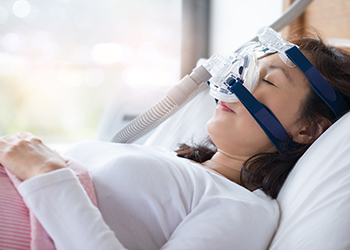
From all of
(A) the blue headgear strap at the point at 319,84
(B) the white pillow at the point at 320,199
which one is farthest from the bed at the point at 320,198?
(A) the blue headgear strap at the point at 319,84

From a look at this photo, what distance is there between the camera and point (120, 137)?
1.54 metres

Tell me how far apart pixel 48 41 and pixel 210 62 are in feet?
6.62

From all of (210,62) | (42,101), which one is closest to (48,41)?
(42,101)

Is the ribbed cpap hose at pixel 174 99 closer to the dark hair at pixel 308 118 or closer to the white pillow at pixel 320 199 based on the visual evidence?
the dark hair at pixel 308 118

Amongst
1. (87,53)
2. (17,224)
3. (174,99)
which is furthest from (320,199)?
(87,53)

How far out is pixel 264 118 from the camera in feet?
3.92

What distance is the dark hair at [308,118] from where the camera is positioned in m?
1.19

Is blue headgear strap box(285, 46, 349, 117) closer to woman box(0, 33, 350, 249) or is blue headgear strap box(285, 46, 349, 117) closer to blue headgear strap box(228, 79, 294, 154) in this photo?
woman box(0, 33, 350, 249)

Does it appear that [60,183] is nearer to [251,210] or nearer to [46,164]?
[46,164]

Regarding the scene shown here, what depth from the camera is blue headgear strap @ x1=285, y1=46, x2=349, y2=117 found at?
1169 millimetres

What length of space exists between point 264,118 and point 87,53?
2.13m

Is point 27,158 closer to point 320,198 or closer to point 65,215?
point 65,215

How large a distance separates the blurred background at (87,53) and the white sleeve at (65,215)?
1.80m

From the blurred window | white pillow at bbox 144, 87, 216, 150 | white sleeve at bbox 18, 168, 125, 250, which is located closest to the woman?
white sleeve at bbox 18, 168, 125, 250
